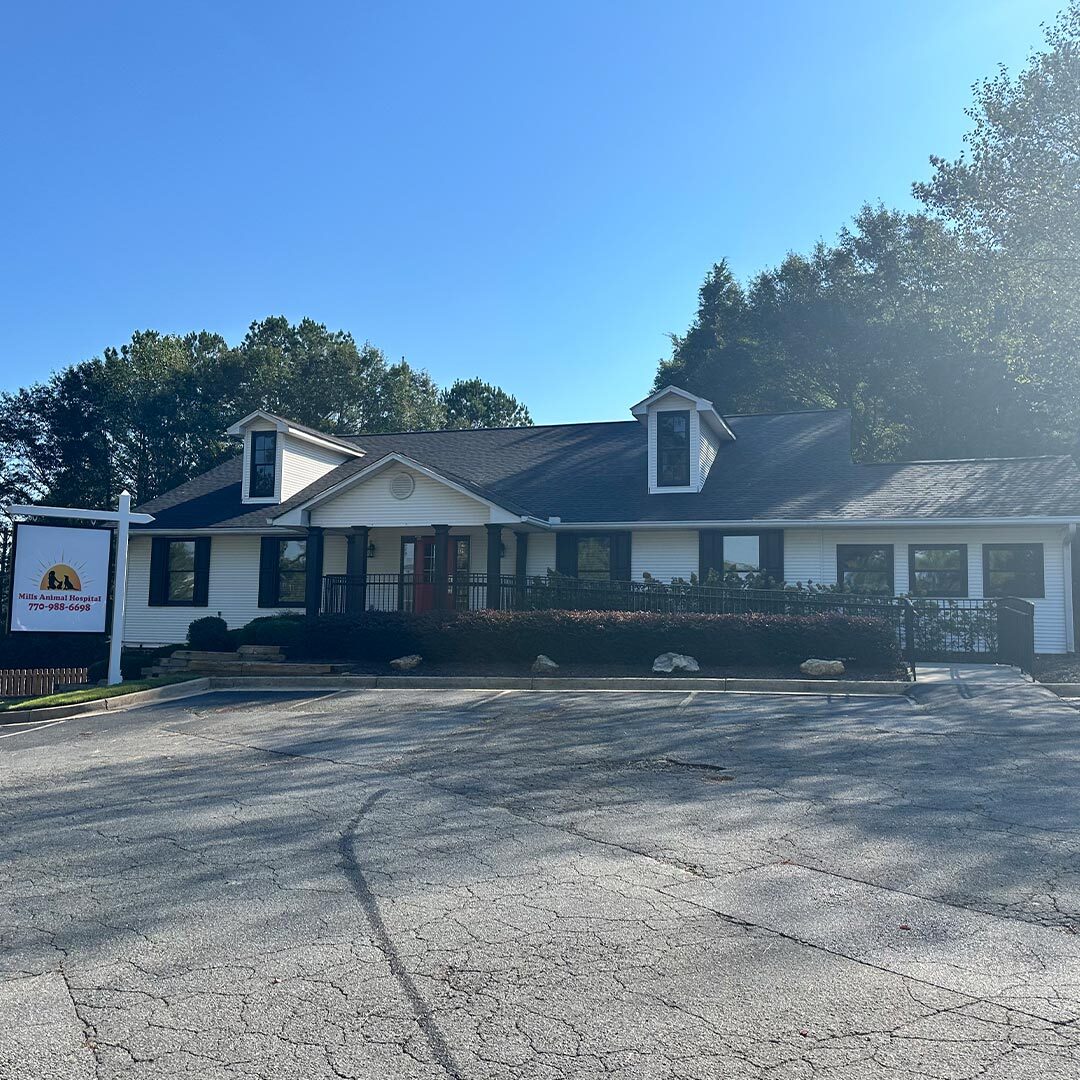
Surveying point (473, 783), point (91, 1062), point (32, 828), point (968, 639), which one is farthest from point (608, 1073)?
point (968, 639)

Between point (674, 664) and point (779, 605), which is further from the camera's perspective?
point (779, 605)

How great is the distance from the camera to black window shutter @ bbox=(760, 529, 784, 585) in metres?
22.3

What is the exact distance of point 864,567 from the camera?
22125 millimetres

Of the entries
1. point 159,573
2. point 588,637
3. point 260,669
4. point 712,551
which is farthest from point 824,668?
point 159,573

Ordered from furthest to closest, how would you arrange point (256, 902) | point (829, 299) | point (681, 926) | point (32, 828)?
point (829, 299)
point (32, 828)
point (256, 902)
point (681, 926)

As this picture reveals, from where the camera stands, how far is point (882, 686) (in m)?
15.0

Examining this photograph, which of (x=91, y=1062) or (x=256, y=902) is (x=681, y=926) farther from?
(x=91, y=1062)

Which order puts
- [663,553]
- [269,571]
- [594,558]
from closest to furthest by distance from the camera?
[663,553] → [594,558] → [269,571]

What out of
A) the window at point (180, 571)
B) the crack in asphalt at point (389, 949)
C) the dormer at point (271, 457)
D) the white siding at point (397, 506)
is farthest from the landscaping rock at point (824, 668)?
the window at point (180, 571)

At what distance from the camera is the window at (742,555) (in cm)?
2256

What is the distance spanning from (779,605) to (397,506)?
8.82m

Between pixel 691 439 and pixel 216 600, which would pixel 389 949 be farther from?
pixel 216 600

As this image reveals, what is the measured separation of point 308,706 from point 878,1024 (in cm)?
1172

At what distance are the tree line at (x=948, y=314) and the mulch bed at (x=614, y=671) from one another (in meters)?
16.1
